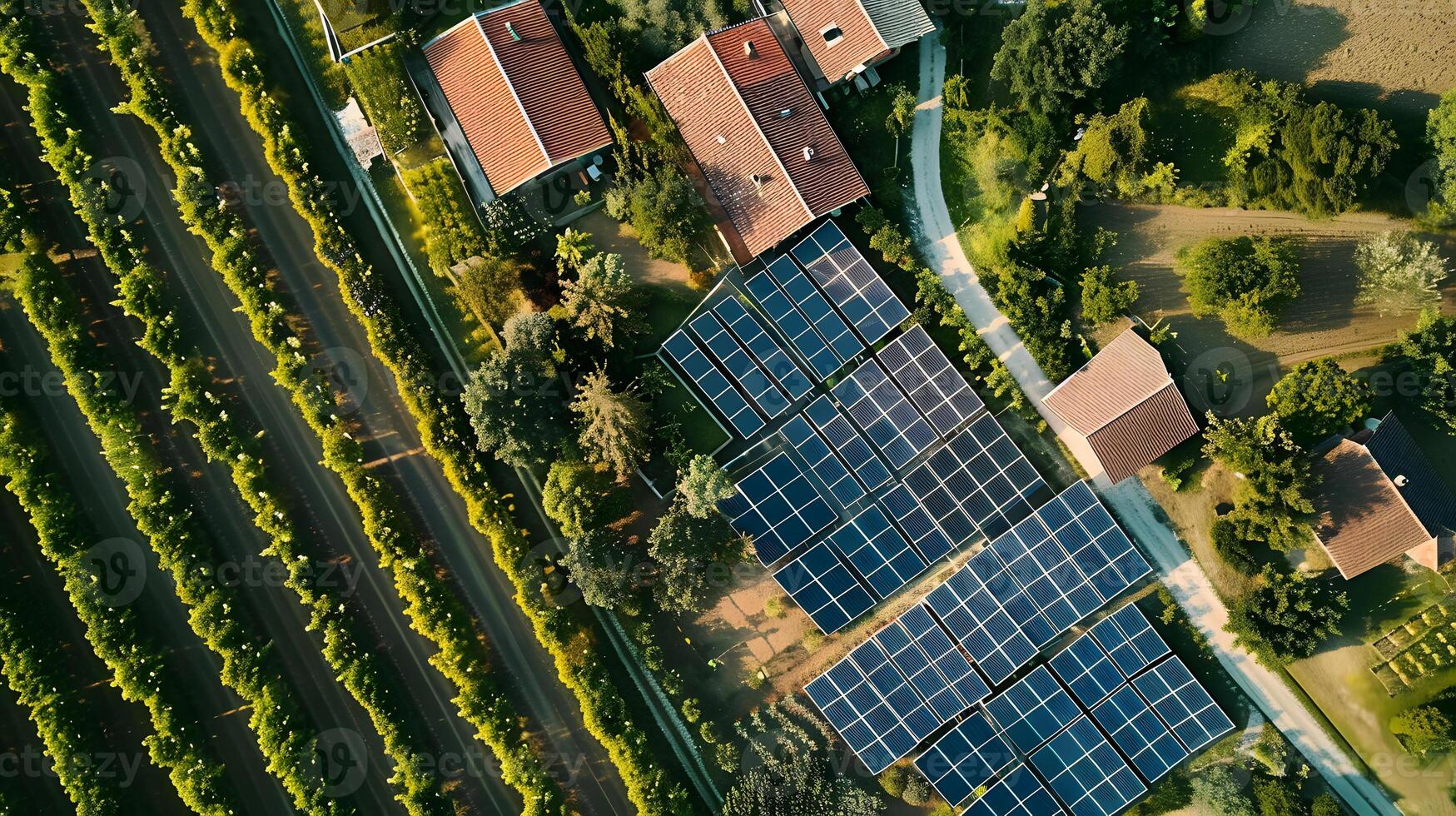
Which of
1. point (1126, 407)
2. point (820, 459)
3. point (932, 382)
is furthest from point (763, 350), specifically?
point (1126, 407)

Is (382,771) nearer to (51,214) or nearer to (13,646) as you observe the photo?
(13,646)

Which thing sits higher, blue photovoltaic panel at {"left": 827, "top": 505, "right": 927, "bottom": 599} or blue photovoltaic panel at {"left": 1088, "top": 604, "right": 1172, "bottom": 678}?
blue photovoltaic panel at {"left": 827, "top": 505, "right": 927, "bottom": 599}

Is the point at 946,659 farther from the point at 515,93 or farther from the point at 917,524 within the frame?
the point at 515,93

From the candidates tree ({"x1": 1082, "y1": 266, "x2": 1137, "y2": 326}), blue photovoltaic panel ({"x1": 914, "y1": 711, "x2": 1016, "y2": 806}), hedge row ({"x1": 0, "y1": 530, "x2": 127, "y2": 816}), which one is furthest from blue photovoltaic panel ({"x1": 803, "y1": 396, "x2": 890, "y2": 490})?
Answer: hedge row ({"x1": 0, "y1": 530, "x2": 127, "y2": 816})

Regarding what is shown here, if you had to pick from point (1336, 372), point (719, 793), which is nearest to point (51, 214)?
point (719, 793)

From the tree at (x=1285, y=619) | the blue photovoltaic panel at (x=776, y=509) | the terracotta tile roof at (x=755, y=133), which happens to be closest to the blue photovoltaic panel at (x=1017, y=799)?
the tree at (x=1285, y=619)

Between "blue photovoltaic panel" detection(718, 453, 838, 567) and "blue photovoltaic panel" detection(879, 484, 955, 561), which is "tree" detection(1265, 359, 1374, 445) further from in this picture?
"blue photovoltaic panel" detection(718, 453, 838, 567)
